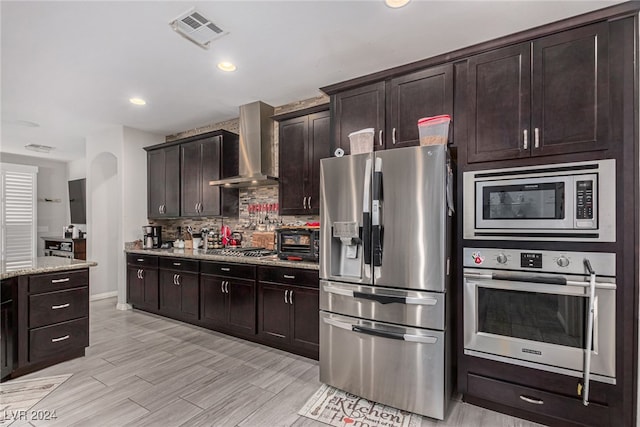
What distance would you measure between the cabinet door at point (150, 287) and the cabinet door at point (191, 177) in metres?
0.94

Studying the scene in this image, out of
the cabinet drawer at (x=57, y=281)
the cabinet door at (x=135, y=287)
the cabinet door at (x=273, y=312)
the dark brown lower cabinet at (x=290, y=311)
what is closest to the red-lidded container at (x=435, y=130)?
the dark brown lower cabinet at (x=290, y=311)

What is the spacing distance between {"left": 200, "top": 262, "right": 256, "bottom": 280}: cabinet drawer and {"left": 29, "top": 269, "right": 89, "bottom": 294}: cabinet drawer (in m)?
1.16

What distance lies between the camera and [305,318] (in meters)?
2.97

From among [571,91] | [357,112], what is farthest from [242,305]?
[571,91]

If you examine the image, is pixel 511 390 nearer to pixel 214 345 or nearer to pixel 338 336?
pixel 338 336

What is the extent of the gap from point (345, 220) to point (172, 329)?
2.92 meters

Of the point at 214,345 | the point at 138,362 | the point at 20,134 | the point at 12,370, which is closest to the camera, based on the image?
the point at 12,370

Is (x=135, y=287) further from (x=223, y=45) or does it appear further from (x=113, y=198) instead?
(x=223, y=45)

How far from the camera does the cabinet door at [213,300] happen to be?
11.8 ft

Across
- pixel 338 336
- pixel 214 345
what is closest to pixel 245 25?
pixel 338 336

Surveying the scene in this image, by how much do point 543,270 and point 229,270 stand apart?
2.91m

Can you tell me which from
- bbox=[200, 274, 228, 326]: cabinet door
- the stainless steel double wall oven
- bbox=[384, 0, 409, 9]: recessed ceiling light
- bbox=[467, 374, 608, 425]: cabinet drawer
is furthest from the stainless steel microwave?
bbox=[200, 274, 228, 326]: cabinet door

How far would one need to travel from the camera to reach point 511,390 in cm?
209

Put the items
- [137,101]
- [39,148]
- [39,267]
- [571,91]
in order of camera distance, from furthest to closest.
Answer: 1. [39,148]
2. [137,101]
3. [39,267]
4. [571,91]
